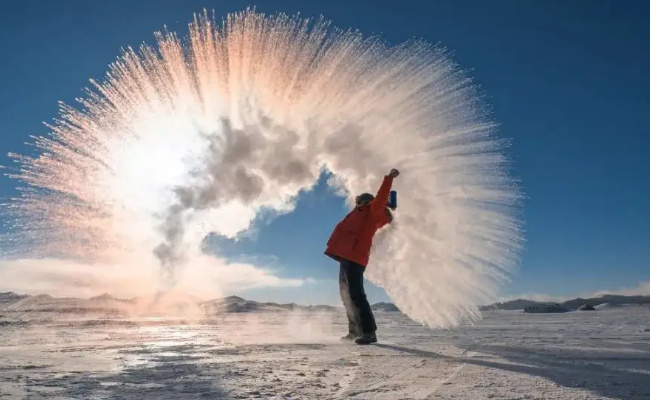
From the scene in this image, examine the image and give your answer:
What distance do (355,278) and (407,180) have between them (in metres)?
5.12

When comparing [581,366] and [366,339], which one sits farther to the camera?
[366,339]

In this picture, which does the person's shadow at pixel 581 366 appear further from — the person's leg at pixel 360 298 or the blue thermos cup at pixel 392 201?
the blue thermos cup at pixel 392 201

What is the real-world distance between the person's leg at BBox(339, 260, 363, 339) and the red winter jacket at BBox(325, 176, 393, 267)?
25 centimetres

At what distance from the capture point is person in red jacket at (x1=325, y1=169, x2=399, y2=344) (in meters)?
9.11

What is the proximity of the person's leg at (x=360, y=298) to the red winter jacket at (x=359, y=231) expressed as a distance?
0.15 m

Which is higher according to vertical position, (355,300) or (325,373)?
(355,300)

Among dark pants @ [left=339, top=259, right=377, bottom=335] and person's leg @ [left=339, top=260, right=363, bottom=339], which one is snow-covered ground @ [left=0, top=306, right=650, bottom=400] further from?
Answer: person's leg @ [left=339, top=260, right=363, bottom=339]

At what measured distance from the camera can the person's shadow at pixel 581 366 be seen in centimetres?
391

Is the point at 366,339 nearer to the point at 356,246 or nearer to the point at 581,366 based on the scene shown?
the point at 356,246

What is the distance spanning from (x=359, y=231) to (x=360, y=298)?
120cm

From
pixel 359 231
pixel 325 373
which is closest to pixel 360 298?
pixel 359 231

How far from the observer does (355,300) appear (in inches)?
358

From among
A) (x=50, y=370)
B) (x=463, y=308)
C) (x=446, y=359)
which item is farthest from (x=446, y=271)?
(x=50, y=370)

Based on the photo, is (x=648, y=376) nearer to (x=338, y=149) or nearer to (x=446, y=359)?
(x=446, y=359)
